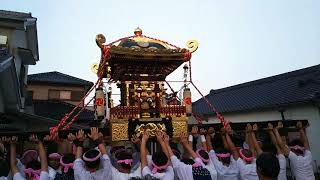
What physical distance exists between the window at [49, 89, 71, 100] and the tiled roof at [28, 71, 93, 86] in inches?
30.2

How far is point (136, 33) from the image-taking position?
24.6ft

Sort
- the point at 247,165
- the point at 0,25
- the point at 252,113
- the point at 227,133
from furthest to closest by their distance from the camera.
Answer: the point at 252,113 < the point at 0,25 < the point at 227,133 < the point at 247,165

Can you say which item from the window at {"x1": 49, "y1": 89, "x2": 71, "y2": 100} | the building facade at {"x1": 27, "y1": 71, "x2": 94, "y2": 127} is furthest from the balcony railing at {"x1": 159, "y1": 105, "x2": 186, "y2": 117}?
the window at {"x1": 49, "y1": 89, "x2": 71, "y2": 100}

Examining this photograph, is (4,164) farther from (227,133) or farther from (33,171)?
(227,133)

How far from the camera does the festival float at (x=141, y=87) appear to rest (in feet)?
21.4

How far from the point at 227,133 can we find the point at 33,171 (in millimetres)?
3417

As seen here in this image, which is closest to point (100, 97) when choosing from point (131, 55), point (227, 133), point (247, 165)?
point (131, 55)

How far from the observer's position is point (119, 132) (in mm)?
6395

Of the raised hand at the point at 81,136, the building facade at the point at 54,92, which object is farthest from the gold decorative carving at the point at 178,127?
the building facade at the point at 54,92

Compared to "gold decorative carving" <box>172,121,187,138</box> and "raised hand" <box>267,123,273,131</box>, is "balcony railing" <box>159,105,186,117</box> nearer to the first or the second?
"gold decorative carving" <box>172,121,187,138</box>

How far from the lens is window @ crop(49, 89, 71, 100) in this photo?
21812 mm

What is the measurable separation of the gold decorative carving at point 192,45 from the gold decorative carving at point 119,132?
251 cm

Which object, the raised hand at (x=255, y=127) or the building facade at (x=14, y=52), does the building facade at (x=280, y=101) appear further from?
the building facade at (x=14, y=52)

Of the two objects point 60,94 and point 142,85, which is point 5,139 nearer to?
point 142,85
